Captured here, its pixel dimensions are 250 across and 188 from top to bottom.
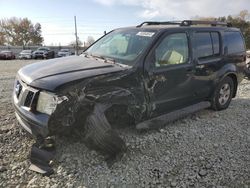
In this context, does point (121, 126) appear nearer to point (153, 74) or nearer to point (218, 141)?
point (153, 74)

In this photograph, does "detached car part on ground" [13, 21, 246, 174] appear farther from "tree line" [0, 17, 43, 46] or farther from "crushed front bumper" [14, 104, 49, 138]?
"tree line" [0, 17, 43, 46]

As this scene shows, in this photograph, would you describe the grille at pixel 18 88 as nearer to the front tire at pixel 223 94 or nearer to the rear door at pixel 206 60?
the rear door at pixel 206 60

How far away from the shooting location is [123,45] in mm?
4570

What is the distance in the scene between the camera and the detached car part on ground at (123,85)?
10.8ft

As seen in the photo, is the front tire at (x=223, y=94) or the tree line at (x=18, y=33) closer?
the front tire at (x=223, y=94)

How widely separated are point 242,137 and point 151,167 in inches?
77.3

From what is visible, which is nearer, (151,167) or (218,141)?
(151,167)

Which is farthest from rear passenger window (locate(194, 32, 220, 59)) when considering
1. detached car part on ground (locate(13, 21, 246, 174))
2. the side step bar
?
the side step bar

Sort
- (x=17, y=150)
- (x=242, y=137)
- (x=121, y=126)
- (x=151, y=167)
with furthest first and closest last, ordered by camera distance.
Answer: (x=242, y=137) → (x=121, y=126) → (x=17, y=150) → (x=151, y=167)

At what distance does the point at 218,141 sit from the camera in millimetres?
4312

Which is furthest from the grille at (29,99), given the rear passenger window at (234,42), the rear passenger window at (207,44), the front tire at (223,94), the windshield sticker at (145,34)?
the rear passenger window at (234,42)

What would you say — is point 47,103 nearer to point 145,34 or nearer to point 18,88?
point 18,88

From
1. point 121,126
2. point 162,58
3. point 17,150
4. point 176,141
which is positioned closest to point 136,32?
point 162,58

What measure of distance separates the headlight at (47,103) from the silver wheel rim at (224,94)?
154 inches
